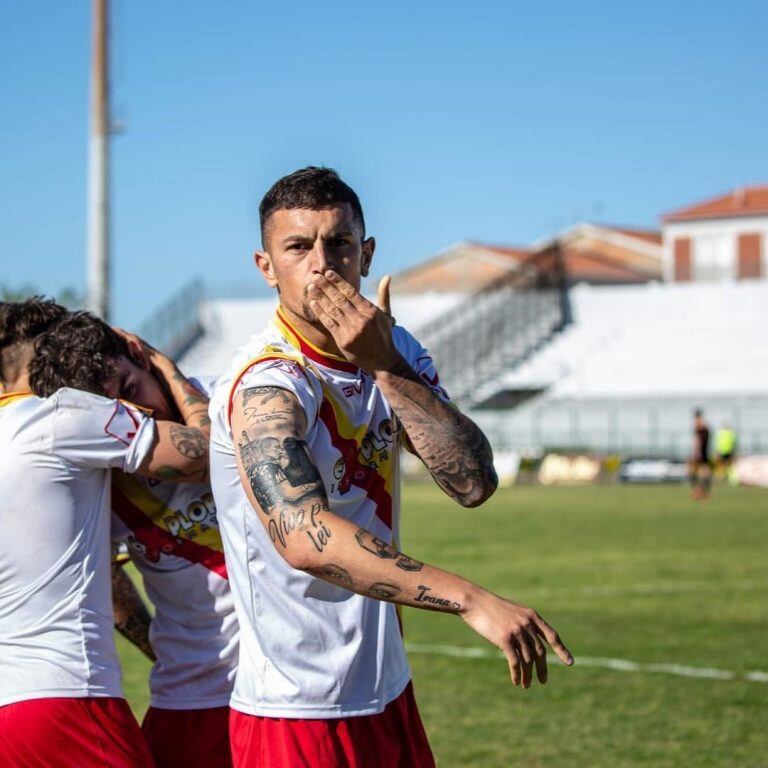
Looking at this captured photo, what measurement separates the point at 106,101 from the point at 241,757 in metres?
21.8

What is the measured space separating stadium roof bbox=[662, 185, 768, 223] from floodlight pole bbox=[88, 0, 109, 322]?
53.3 m

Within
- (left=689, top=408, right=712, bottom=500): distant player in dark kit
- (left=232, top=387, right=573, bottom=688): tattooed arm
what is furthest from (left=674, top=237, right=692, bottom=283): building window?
(left=232, top=387, right=573, bottom=688): tattooed arm

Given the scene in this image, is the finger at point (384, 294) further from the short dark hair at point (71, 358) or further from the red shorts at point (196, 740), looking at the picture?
the red shorts at point (196, 740)

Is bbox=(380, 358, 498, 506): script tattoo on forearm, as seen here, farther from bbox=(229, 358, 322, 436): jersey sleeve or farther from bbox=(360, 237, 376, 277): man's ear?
bbox=(360, 237, 376, 277): man's ear

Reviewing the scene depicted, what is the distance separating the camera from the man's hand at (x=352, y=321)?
9.98 ft

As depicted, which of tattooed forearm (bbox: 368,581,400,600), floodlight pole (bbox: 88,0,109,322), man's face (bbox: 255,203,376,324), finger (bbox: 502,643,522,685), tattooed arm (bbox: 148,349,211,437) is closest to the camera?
finger (bbox: 502,643,522,685)

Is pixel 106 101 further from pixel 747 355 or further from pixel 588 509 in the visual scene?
pixel 747 355

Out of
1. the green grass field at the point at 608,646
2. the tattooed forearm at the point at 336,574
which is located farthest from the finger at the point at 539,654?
the green grass field at the point at 608,646

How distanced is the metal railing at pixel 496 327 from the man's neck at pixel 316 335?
46543 mm

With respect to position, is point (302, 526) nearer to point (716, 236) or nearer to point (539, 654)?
point (539, 654)

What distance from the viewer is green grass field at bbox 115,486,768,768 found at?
7348mm

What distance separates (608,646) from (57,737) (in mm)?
7492

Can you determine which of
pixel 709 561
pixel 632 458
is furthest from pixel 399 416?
pixel 632 458

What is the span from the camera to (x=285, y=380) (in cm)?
313
